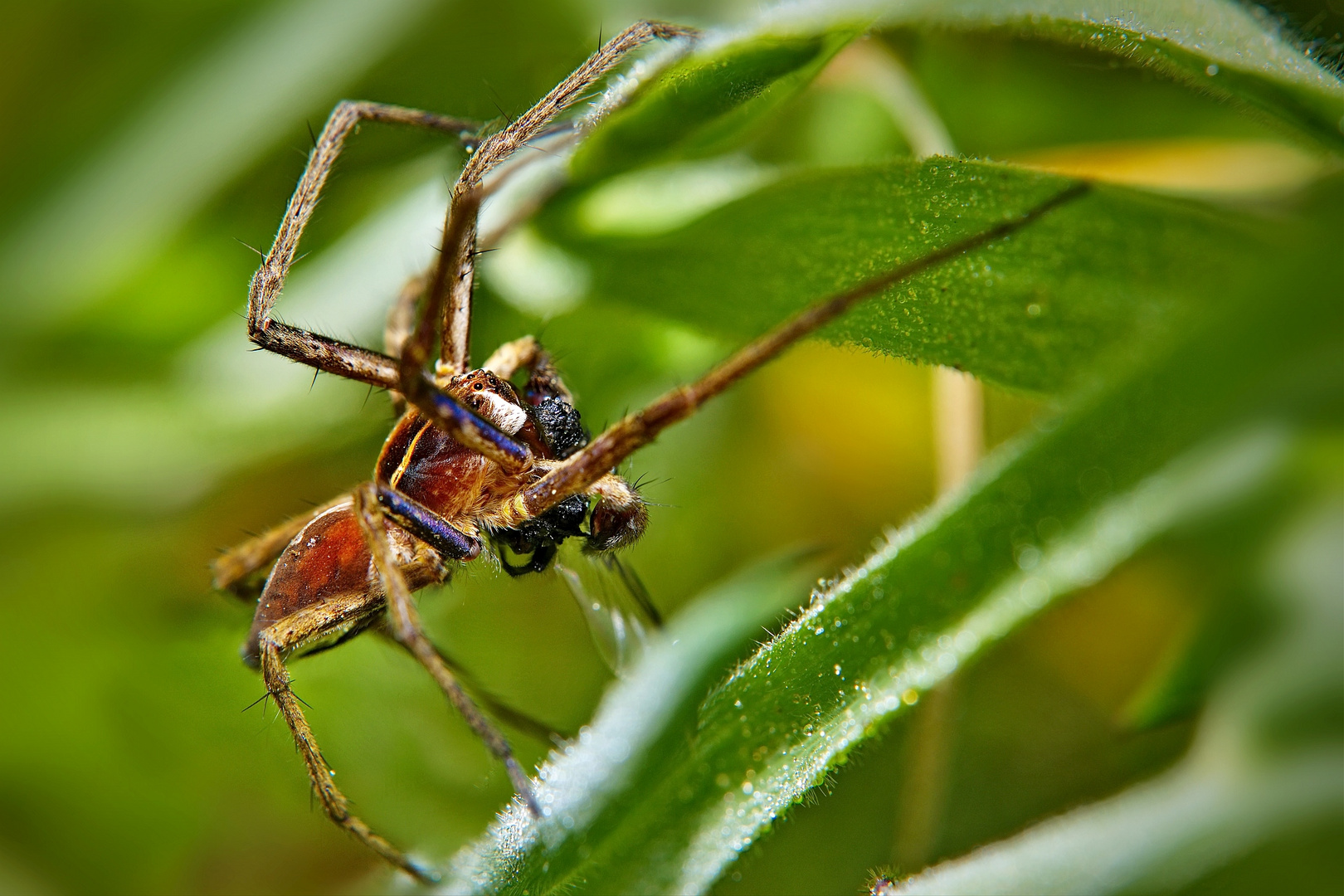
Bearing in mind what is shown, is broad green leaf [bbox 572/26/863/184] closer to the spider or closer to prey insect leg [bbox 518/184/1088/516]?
the spider

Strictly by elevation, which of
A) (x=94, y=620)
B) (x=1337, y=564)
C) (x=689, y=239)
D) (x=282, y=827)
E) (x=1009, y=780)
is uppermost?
(x=689, y=239)

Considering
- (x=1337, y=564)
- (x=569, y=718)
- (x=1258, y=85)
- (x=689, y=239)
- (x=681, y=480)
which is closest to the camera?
(x=1258, y=85)

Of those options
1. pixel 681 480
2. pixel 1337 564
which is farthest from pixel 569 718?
pixel 1337 564

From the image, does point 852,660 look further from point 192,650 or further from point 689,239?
point 192,650

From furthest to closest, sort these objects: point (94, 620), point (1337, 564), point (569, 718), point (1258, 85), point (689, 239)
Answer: point (94, 620), point (569, 718), point (689, 239), point (1337, 564), point (1258, 85)

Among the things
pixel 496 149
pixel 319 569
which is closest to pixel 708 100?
pixel 496 149

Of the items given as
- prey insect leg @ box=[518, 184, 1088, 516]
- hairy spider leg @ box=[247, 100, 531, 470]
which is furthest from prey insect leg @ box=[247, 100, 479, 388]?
prey insect leg @ box=[518, 184, 1088, 516]

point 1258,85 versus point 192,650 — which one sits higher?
point 1258,85

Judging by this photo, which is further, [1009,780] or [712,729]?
[1009,780]
